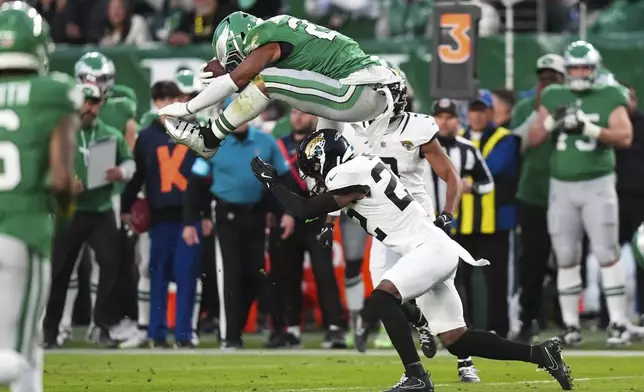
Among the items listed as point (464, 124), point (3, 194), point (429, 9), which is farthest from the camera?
point (429, 9)

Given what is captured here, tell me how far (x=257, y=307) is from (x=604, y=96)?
174 inches

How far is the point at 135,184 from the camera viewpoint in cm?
1415

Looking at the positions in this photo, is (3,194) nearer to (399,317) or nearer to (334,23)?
(399,317)

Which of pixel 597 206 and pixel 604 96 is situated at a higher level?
pixel 604 96

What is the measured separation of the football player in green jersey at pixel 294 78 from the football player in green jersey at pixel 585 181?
15.6ft

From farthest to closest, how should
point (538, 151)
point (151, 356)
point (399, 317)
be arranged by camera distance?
point (538, 151)
point (151, 356)
point (399, 317)

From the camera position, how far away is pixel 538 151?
14297 millimetres

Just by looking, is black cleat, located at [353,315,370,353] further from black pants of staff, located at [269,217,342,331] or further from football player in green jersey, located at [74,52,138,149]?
football player in green jersey, located at [74,52,138,149]

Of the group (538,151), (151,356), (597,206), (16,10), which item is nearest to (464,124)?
(538,151)

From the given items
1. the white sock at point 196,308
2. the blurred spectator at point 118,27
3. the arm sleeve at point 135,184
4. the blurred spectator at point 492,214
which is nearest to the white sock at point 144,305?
the white sock at point 196,308

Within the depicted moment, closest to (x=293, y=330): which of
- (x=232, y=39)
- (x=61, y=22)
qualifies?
(x=232, y=39)

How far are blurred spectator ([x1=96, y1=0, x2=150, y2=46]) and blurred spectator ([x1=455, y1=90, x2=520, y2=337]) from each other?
204 inches

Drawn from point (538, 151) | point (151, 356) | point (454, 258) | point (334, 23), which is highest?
point (334, 23)

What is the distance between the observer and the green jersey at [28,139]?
611 centimetres
